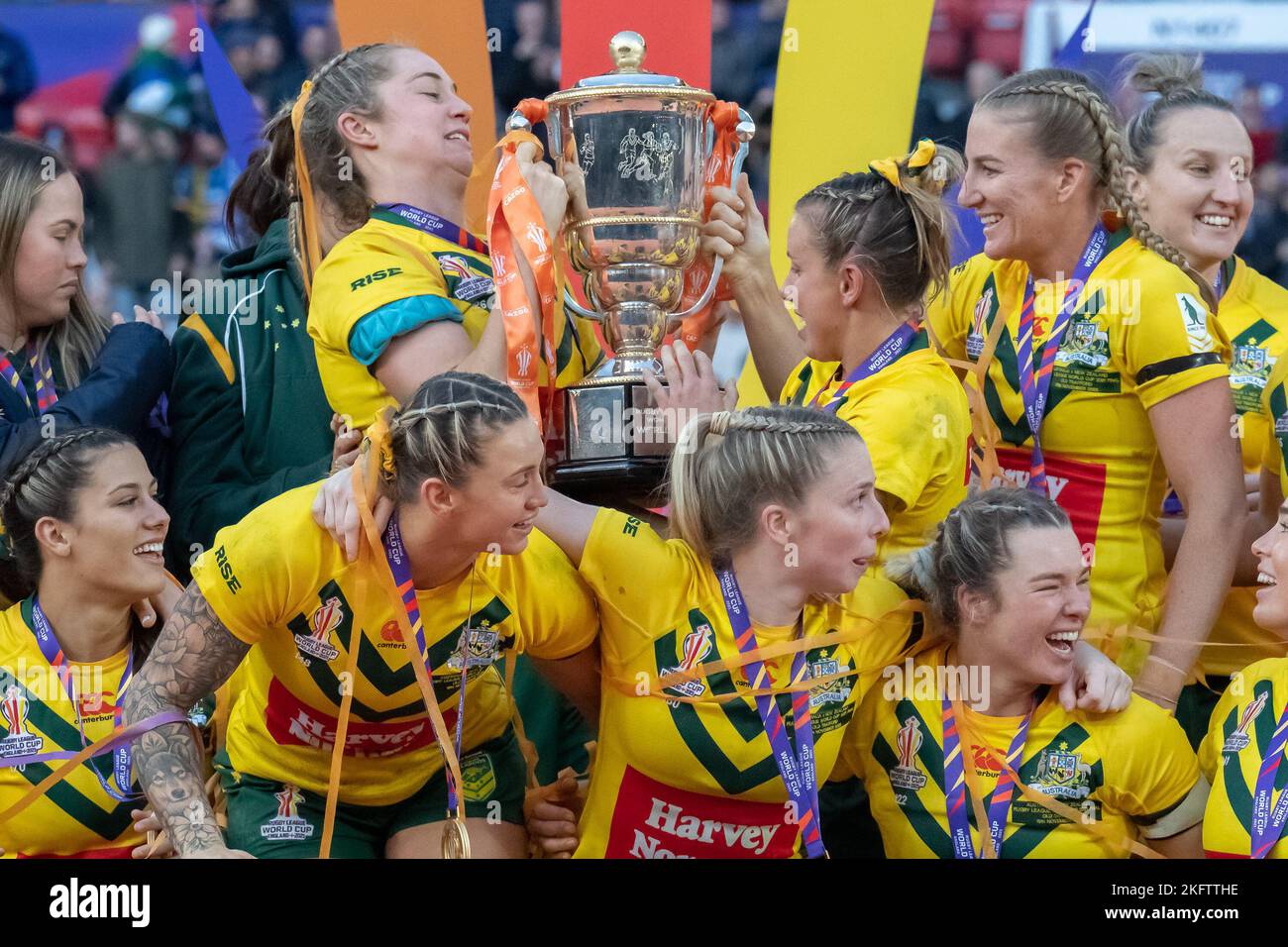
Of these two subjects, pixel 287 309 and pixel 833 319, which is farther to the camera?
pixel 287 309

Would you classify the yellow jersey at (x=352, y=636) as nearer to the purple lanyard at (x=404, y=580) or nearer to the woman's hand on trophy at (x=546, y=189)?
the purple lanyard at (x=404, y=580)

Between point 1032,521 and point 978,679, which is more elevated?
point 1032,521

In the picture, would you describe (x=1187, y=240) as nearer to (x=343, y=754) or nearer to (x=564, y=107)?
(x=564, y=107)

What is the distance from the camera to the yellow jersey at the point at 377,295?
11.5 ft

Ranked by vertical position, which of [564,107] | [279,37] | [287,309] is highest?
[279,37]

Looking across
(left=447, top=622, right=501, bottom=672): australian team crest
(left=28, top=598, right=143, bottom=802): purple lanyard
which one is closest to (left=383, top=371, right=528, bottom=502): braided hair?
(left=447, top=622, right=501, bottom=672): australian team crest

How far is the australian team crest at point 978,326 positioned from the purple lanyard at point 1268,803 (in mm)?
1068

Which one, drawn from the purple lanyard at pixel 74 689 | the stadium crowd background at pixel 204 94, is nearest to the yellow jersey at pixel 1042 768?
the purple lanyard at pixel 74 689

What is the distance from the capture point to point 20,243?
3906 mm

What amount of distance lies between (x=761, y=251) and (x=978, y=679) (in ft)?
3.66

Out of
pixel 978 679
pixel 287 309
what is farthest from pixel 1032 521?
pixel 287 309

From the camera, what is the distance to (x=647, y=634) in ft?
10.3

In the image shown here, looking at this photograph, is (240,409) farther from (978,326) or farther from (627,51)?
(978,326)

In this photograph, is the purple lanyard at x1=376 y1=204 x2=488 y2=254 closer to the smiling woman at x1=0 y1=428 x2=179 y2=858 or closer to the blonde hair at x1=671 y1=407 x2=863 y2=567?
the smiling woman at x1=0 y1=428 x2=179 y2=858
